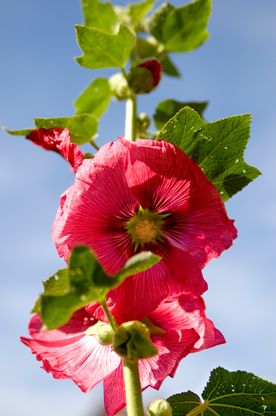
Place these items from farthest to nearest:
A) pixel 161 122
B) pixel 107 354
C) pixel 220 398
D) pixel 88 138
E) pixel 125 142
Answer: pixel 161 122, pixel 88 138, pixel 220 398, pixel 107 354, pixel 125 142

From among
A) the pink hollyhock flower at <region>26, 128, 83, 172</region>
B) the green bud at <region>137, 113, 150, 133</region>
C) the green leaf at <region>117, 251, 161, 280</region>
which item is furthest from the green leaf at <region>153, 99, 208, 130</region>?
the green leaf at <region>117, 251, 161, 280</region>

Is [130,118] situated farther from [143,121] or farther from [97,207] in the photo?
[97,207]

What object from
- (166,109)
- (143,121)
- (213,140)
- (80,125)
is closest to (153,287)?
(213,140)

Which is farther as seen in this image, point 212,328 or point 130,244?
point 130,244

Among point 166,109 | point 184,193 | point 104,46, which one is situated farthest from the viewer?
point 166,109

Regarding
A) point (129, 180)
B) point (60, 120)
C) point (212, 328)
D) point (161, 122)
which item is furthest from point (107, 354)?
point (161, 122)

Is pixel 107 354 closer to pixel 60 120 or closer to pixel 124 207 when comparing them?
pixel 124 207
